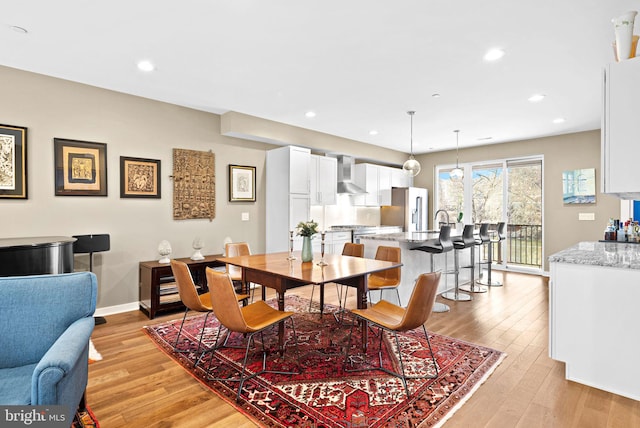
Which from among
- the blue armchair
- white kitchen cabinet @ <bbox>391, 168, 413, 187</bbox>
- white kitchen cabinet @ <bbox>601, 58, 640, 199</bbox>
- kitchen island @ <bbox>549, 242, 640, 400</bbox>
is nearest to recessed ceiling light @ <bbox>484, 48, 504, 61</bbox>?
white kitchen cabinet @ <bbox>601, 58, 640, 199</bbox>

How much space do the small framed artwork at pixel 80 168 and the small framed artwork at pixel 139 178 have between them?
0.67 feet

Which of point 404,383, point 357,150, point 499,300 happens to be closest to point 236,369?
point 404,383

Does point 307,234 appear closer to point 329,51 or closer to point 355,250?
point 355,250

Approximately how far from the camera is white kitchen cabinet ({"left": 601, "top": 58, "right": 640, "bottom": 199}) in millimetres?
2053

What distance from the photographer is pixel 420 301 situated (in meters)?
2.21

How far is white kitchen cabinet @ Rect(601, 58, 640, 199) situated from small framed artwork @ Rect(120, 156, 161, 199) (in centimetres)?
461

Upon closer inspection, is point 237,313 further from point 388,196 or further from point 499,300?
point 388,196

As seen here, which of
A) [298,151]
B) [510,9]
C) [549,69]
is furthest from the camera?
[298,151]

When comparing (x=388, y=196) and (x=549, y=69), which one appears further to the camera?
(x=388, y=196)

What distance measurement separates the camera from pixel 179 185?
460cm

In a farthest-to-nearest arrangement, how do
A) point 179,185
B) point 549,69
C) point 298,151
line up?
point 298,151, point 179,185, point 549,69

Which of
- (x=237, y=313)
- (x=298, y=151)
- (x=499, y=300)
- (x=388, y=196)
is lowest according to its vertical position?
(x=499, y=300)

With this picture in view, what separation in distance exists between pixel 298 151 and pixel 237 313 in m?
3.69

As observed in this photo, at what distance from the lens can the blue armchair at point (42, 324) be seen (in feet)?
5.31
